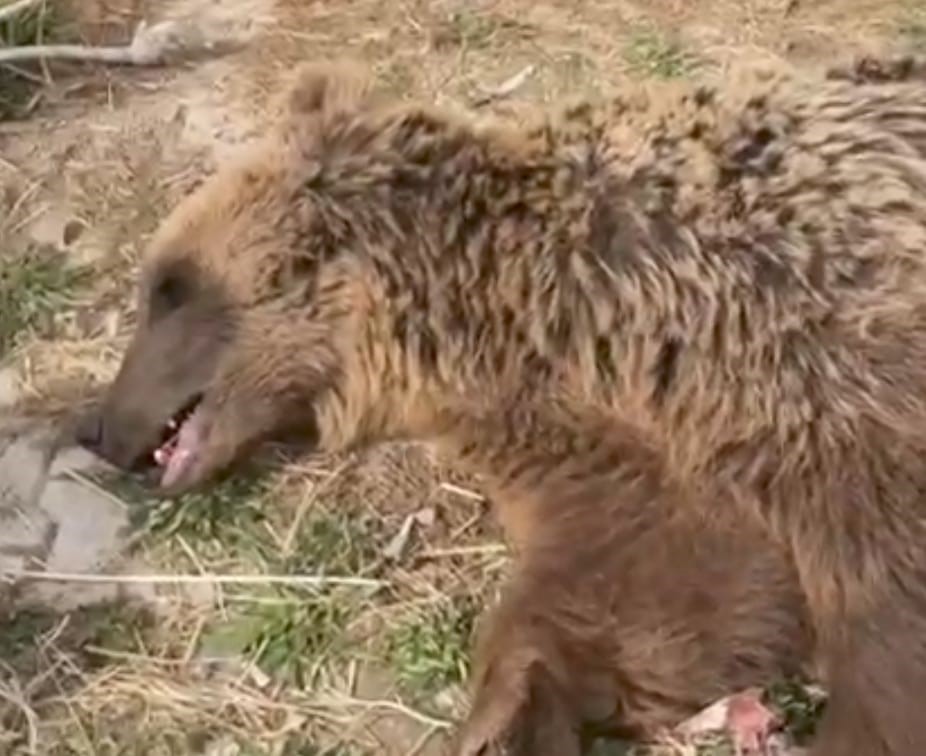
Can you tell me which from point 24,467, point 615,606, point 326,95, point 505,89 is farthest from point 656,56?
point 615,606

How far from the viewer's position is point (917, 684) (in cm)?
352

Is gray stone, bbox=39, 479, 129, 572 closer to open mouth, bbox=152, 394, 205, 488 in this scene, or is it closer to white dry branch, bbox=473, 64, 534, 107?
open mouth, bbox=152, 394, 205, 488

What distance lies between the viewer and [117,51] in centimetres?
581

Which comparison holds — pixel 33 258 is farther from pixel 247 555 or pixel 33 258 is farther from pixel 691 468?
pixel 691 468

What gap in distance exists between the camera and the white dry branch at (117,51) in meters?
5.74

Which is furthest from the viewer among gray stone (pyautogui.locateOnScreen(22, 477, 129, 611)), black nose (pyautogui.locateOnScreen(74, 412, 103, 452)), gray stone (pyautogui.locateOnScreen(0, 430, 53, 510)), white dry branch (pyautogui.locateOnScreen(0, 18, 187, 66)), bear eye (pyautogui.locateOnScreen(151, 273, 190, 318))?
white dry branch (pyautogui.locateOnScreen(0, 18, 187, 66))

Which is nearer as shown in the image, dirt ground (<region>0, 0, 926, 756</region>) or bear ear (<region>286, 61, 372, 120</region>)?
bear ear (<region>286, 61, 372, 120</region>)

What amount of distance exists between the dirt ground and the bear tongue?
310 millimetres

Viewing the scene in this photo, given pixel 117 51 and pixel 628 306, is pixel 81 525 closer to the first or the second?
pixel 628 306

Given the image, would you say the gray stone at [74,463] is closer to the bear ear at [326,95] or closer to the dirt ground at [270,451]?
the dirt ground at [270,451]

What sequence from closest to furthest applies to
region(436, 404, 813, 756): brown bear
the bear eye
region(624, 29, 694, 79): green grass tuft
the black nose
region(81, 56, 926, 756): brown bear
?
region(81, 56, 926, 756): brown bear → region(436, 404, 813, 756): brown bear → the bear eye → the black nose → region(624, 29, 694, 79): green grass tuft

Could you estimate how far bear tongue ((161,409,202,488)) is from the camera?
407 centimetres

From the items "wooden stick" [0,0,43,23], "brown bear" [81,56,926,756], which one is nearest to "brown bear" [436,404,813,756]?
"brown bear" [81,56,926,756]

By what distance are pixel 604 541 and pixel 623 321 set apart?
1.37ft
